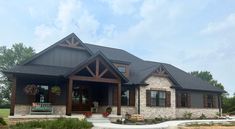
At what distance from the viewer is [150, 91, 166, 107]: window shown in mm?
26906

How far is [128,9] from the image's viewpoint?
18719 mm

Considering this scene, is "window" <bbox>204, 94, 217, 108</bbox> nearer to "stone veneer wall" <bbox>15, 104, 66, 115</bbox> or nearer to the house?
the house

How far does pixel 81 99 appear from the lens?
78.9 ft

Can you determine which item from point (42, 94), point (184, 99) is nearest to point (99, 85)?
point (42, 94)

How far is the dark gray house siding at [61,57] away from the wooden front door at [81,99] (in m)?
2.30

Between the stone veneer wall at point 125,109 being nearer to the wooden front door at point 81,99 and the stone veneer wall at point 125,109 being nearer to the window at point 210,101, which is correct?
the wooden front door at point 81,99

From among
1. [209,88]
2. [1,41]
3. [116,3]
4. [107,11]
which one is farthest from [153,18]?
[1,41]

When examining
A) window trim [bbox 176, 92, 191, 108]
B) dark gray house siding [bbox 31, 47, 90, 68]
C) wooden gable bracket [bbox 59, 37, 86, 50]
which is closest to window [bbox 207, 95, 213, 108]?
window trim [bbox 176, 92, 191, 108]

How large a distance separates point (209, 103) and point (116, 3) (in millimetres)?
19721

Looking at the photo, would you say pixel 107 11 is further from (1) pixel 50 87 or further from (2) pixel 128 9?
(1) pixel 50 87

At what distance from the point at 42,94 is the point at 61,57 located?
3.62 m

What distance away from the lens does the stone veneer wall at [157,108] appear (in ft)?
85.5

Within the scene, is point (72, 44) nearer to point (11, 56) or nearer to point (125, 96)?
point (125, 96)

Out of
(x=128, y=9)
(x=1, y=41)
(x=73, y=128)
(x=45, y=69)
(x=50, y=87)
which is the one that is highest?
(x=1, y=41)
